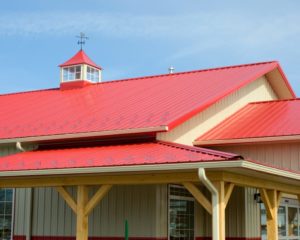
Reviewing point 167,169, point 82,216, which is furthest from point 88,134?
point 167,169

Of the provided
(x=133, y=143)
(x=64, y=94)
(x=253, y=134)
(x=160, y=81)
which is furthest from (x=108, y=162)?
(x=64, y=94)

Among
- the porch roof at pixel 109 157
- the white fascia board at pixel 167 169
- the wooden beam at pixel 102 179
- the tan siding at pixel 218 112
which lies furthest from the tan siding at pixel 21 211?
the tan siding at pixel 218 112

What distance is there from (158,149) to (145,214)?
207cm

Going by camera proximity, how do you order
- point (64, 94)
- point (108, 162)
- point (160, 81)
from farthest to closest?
1. point (64, 94)
2. point (160, 81)
3. point (108, 162)

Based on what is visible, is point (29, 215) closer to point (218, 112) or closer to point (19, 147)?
point (19, 147)

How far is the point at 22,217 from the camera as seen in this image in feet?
54.6

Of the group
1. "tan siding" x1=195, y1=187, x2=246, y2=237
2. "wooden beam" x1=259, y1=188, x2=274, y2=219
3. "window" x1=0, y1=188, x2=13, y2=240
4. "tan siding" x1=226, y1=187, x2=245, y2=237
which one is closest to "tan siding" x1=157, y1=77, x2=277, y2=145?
"tan siding" x1=195, y1=187, x2=246, y2=237

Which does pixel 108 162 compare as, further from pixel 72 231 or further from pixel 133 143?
pixel 72 231

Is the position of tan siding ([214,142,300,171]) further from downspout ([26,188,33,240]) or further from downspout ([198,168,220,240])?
downspout ([26,188,33,240])

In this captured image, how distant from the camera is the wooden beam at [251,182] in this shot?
1155cm

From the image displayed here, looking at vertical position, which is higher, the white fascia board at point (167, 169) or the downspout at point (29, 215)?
the white fascia board at point (167, 169)

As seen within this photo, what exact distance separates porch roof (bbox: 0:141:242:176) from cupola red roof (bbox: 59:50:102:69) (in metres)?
8.65

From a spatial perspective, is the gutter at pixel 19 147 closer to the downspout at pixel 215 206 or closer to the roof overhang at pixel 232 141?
the roof overhang at pixel 232 141

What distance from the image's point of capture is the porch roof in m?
11.9
